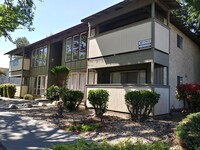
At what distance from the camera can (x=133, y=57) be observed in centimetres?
1234

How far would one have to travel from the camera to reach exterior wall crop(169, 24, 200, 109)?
14.6 m

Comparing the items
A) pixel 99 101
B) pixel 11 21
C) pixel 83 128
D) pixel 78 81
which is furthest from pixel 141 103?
pixel 11 21

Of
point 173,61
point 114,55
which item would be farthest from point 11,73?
point 173,61

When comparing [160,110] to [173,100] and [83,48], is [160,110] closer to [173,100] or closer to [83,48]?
[173,100]

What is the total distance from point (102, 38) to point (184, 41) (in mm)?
7579

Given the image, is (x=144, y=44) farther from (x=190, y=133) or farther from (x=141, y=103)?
(x=190, y=133)

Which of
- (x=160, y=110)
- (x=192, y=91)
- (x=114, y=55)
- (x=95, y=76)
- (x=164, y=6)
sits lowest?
(x=160, y=110)

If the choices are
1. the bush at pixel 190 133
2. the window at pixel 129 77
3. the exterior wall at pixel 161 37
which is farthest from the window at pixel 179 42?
the bush at pixel 190 133

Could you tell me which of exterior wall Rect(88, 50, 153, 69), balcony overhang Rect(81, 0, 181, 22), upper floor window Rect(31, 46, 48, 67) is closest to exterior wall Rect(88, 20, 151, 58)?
exterior wall Rect(88, 50, 153, 69)

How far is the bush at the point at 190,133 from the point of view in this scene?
17.0 ft

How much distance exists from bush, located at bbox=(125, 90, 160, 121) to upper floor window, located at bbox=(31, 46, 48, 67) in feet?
55.0

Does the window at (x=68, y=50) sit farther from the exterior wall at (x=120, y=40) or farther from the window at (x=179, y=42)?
the window at (x=179, y=42)

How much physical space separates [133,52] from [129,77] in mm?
3301

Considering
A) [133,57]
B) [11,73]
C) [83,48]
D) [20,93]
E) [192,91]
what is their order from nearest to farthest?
[192,91], [133,57], [83,48], [20,93], [11,73]
